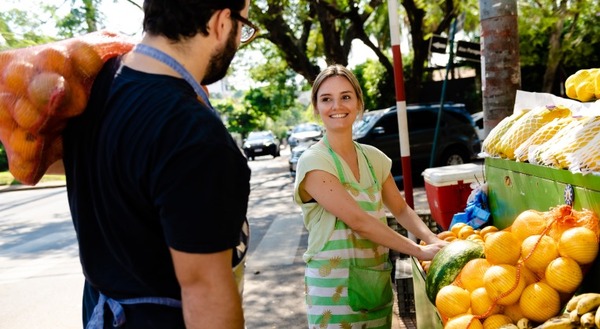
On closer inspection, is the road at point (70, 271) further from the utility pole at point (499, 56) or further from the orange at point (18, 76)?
the orange at point (18, 76)

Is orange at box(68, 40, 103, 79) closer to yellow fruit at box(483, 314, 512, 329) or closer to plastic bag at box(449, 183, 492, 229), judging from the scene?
yellow fruit at box(483, 314, 512, 329)

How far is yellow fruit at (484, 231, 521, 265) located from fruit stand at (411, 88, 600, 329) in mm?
248

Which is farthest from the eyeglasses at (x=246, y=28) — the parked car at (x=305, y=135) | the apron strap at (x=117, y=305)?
the parked car at (x=305, y=135)

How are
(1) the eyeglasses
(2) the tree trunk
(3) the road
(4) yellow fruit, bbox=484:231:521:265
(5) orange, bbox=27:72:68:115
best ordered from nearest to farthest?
(5) orange, bbox=27:72:68:115
(1) the eyeglasses
(4) yellow fruit, bbox=484:231:521:265
(3) the road
(2) the tree trunk

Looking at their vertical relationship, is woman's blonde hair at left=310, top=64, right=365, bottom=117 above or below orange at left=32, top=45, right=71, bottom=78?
below

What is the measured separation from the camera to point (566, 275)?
78.2 inches

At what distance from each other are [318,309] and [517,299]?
3.33 ft

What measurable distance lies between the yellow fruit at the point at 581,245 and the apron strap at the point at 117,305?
1.36 meters

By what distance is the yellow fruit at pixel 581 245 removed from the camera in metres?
1.98

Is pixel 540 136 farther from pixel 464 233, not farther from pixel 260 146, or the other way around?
pixel 260 146

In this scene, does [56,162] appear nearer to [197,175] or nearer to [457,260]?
[197,175]

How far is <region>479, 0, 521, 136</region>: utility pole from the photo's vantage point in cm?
484

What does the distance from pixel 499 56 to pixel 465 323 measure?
3.38 metres

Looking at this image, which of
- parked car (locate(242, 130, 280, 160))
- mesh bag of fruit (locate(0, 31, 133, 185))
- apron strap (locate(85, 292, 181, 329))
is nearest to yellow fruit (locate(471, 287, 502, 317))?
apron strap (locate(85, 292, 181, 329))
